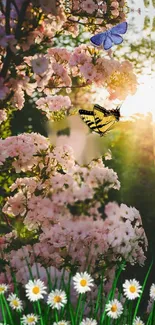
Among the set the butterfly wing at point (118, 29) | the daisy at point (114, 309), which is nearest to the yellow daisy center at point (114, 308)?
the daisy at point (114, 309)

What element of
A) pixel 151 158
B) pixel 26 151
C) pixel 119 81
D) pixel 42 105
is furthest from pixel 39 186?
pixel 151 158

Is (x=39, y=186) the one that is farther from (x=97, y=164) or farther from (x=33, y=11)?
(x=33, y=11)

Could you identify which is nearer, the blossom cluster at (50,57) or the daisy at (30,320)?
the daisy at (30,320)

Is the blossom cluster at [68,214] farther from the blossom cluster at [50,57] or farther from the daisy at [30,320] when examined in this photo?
the daisy at [30,320]

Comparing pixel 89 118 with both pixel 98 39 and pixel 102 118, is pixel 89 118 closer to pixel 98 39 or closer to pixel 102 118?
pixel 102 118

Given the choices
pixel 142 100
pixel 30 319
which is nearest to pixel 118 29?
pixel 142 100

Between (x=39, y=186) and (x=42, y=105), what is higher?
(x=42, y=105)

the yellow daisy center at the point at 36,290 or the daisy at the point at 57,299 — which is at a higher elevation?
the yellow daisy center at the point at 36,290
